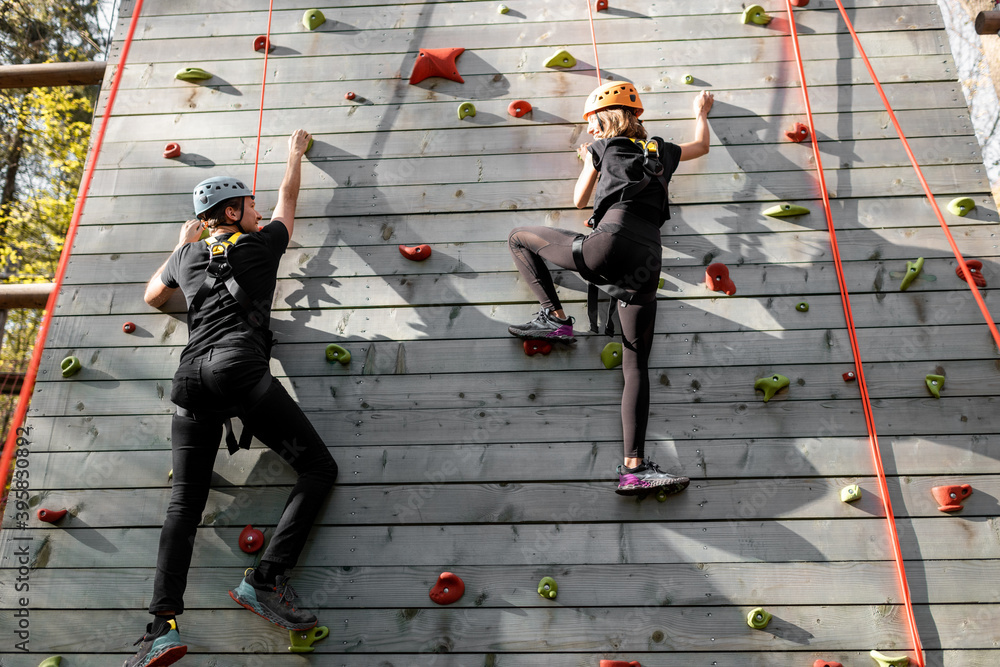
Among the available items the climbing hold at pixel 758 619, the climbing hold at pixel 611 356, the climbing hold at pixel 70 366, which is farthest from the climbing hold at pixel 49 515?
the climbing hold at pixel 758 619

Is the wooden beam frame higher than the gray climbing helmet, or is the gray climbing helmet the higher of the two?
the wooden beam frame

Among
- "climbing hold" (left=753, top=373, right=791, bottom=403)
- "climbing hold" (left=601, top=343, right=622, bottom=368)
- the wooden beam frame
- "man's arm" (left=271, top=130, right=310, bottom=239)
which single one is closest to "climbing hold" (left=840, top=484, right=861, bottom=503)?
"climbing hold" (left=753, top=373, right=791, bottom=403)

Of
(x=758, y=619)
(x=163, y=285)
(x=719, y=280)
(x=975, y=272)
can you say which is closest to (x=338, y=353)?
(x=163, y=285)

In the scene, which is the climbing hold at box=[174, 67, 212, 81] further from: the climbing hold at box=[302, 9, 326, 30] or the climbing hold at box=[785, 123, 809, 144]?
the climbing hold at box=[785, 123, 809, 144]

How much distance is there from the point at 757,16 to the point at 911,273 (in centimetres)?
139

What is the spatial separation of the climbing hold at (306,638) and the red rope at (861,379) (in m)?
1.99

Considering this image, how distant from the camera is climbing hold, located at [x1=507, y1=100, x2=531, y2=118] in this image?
10.5 ft

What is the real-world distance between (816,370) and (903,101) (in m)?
1.34

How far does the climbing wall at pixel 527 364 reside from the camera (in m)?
2.47

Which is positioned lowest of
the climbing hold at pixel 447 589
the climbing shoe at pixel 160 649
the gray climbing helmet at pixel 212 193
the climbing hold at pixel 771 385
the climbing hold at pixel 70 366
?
the climbing shoe at pixel 160 649

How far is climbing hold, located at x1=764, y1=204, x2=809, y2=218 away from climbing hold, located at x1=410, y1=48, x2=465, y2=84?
151cm

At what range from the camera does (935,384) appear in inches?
105

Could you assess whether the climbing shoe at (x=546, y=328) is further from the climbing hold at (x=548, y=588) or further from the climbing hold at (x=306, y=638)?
the climbing hold at (x=306, y=638)

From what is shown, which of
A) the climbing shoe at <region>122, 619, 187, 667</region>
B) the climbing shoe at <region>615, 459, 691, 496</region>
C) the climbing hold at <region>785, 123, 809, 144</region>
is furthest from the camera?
the climbing hold at <region>785, 123, 809, 144</region>
